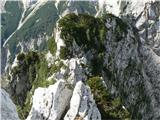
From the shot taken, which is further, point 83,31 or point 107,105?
point 83,31

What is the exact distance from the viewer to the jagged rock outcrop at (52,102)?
51609 mm

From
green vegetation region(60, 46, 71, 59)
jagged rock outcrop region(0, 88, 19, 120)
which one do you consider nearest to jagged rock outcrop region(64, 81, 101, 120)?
jagged rock outcrop region(0, 88, 19, 120)

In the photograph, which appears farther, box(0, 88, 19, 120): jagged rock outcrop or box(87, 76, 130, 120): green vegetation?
box(87, 76, 130, 120): green vegetation

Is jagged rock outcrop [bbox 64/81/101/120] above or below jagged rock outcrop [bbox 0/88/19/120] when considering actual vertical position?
below

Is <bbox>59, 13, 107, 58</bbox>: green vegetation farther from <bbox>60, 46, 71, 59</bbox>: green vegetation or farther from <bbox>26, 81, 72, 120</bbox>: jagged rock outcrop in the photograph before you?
<bbox>26, 81, 72, 120</bbox>: jagged rock outcrop

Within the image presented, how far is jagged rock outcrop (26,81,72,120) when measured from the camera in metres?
51.6

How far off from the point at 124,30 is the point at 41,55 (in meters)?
20.4

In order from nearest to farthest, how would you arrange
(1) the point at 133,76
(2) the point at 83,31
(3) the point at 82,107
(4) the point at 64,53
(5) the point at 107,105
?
(3) the point at 82,107
(5) the point at 107,105
(4) the point at 64,53
(2) the point at 83,31
(1) the point at 133,76

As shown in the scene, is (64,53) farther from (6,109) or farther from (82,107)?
(6,109)

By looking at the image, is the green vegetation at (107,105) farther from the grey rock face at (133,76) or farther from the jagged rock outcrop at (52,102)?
the grey rock face at (133,76)

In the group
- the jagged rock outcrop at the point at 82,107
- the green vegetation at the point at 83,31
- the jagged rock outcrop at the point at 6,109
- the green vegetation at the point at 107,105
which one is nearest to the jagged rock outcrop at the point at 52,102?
the jagged rock outcrop at the point at 82,107

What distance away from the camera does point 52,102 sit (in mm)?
53281

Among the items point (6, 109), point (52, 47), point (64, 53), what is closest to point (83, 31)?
point (52, 47)

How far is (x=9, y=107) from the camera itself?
1705cm
